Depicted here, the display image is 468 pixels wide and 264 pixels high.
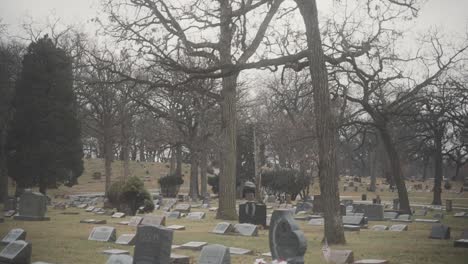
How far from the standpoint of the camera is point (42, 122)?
114 ft

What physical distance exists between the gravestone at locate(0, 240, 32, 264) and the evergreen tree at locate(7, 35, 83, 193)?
1004 inches

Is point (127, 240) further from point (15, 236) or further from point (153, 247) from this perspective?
point (153, 247)

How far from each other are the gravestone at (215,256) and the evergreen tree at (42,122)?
89.9ft

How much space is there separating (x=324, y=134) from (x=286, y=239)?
378 centimetres

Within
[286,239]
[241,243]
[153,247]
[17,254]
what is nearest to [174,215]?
[241,243]

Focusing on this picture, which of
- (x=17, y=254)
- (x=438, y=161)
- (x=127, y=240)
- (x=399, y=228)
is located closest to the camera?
(x=17, y=254)

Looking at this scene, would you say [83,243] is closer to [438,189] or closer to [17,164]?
[17,164]

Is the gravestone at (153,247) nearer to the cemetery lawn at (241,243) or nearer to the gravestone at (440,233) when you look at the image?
the cemetery lawn at (241,243)

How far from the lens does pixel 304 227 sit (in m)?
18.5

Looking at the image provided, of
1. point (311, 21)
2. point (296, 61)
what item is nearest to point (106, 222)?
point (296, 61)

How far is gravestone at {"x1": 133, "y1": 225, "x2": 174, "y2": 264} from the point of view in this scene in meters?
8.73

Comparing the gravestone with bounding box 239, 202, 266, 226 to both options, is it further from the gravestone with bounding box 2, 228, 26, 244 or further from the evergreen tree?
the evergreen tree

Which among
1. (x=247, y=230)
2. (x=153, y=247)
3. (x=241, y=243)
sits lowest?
(x=241, y=243)

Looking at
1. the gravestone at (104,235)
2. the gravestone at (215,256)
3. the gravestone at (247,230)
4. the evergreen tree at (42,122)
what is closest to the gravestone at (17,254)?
the gravestone at (215,256)
